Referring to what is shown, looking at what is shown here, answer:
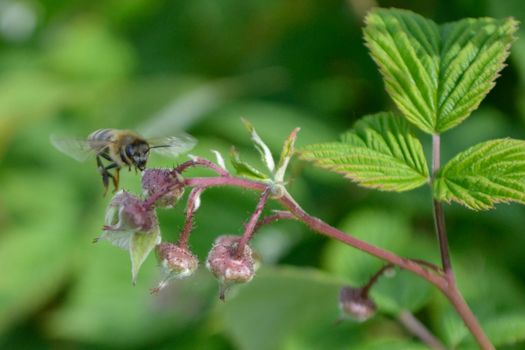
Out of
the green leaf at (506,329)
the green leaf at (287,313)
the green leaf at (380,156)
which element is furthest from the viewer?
the green leaf at (287,313)

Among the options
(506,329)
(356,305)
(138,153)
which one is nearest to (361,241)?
(356,305)

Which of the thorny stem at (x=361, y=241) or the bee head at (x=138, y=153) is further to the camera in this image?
the bee head at (x=138, y=153)

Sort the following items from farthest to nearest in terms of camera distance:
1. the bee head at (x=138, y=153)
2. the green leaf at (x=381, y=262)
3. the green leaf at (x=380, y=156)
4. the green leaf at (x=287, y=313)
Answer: the green leaf at (x=287, y=313)
the green leaf at (x=381, y=262)
the bee head at (x=138, y=153)
the green leaf at (x=380, y=156)

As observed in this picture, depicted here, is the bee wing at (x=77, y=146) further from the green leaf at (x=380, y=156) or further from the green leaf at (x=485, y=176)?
the green leaf at (x=485, y=176)

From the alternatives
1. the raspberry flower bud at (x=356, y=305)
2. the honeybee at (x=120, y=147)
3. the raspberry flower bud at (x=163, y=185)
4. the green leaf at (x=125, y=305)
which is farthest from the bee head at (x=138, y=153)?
the green leaf at (x=125, y=305)

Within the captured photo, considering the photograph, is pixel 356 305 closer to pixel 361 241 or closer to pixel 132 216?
pixel 361 241

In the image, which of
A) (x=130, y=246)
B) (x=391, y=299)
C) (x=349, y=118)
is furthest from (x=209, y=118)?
(x=130, y=246)

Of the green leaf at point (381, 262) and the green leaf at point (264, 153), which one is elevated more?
the green leaf at point (264, 153)
